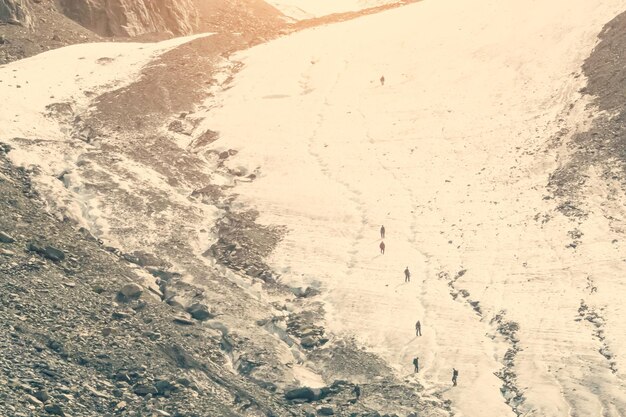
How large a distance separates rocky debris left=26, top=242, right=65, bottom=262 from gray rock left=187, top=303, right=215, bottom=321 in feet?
19.2

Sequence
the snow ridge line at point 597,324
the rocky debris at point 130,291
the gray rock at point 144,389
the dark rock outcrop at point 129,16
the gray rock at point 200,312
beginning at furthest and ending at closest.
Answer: the dark rock outcrop at point 129,16 < the gray rock at point 200,312 < the rocky debris at point 130,291 < the snow ridge line at point 597,324 < the gray rock at point 144,389

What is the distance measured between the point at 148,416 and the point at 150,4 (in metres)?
56.6

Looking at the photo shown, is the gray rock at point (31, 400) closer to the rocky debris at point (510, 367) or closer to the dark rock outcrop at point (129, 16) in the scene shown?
the rocky debris at point (510, 367)

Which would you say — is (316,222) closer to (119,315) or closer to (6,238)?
(119,315)

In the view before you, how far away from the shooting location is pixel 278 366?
A: 35688 millimetres

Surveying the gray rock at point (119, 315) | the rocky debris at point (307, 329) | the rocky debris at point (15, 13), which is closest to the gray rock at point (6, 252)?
the gray rock at point (119, 315)

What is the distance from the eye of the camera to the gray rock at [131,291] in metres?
37.4

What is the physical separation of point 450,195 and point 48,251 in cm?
2345

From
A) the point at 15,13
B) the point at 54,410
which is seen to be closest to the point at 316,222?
the point at 54,410

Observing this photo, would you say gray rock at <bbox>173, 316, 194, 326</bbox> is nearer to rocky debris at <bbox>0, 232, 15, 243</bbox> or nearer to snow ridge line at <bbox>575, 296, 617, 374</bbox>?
rocky debris at <bbox>0, 232, 15, 243</bbox>

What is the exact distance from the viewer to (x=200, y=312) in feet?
126

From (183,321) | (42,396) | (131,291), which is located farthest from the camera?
(131,291)

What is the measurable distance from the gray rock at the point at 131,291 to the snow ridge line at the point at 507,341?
14.2 metres

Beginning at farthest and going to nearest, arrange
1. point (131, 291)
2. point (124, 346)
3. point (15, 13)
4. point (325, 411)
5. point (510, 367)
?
point (15, 13) < point (131, 291) < point (510, 367) < point (124, 346) < point (325, 411)
